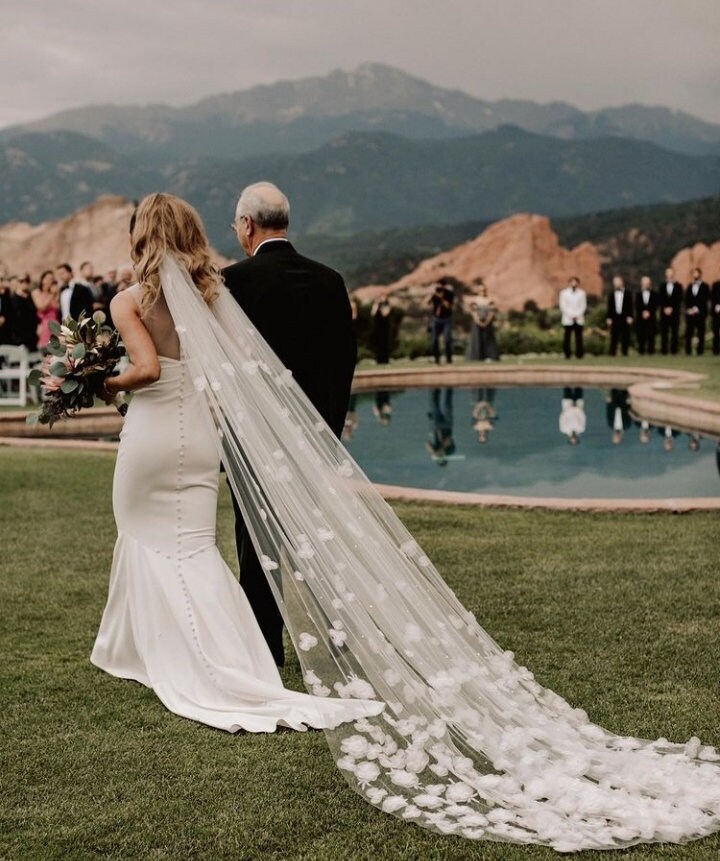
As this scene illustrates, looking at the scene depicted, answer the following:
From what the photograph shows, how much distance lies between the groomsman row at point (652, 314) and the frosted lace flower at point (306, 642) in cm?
2041

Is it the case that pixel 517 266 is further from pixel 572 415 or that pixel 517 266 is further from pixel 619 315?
pixel 572 415

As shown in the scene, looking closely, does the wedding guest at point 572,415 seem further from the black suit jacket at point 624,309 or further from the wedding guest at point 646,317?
the wedding guest at point 646,317

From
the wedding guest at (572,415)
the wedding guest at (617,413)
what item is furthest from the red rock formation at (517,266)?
the wedding guest at (617,413)

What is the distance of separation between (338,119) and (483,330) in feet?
502

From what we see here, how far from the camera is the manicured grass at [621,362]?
2086 centimetres

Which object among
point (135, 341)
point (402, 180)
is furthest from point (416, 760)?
point (402, 180)

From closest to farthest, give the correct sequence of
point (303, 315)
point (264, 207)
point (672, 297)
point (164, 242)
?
point (164, 242) → point (264, 207) → point (303, 315) → point (672, 297)

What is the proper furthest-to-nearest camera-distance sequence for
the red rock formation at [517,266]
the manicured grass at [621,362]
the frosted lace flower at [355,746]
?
the red rock formation at [517,266], the manicured grass at [621,362], the frosted lace flower at [355,746]

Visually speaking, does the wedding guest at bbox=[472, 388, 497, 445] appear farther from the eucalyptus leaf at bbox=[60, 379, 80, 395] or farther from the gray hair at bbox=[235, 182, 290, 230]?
the eucalyptus leaf at bbox=[60, 379, 80, 395]

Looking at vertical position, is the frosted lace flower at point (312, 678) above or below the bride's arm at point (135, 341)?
below

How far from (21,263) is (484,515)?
110 ft

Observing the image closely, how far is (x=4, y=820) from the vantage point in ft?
11.2

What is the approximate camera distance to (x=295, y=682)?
4723 millimetres

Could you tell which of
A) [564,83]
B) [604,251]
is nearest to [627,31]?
[564,83]
